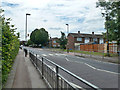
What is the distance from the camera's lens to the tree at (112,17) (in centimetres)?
1340

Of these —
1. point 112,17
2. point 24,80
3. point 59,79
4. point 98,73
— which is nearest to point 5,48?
point 24,80

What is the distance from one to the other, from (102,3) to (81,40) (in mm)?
37127

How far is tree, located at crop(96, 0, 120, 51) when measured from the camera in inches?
527

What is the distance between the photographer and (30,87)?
15.7 feet

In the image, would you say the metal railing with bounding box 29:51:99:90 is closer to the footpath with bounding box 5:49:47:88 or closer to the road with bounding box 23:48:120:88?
the footpath with bounding box 5:49:47:88

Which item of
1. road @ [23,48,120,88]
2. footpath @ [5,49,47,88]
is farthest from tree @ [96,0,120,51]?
footpath @ [5,49,47,88]

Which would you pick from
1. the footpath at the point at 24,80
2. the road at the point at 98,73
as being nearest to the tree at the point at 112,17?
the road at the point at 98,73

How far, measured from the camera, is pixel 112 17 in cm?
1549

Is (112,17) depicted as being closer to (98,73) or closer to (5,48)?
(98,73)

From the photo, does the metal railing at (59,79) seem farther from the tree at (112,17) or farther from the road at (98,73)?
the tree at (112,17)

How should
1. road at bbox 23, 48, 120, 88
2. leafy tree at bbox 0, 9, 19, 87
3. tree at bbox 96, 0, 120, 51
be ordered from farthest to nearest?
tree at bbox 96, 0, 120, 51
road at bbox 23, 48, 120, 88
leafy tree at bbox 0, 9, 19, 87

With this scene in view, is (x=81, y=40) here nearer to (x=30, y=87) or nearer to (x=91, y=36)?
(x=91, y=36)

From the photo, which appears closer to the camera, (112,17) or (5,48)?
(5,48)

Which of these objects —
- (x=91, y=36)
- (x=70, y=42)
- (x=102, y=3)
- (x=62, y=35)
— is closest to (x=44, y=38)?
(x=70, y=42)
